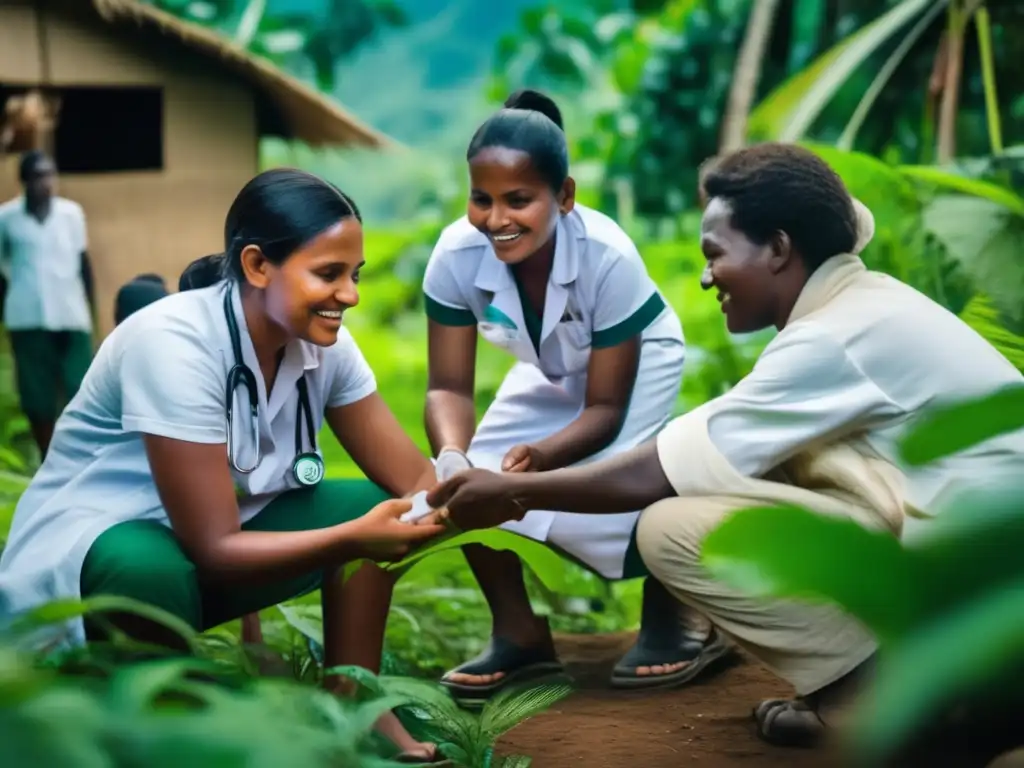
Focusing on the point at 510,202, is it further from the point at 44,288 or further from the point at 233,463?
the point at 44,288

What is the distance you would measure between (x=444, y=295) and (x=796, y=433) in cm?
107

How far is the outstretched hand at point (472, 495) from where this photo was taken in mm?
3119

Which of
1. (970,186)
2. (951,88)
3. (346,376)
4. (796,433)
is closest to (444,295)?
(346,376)

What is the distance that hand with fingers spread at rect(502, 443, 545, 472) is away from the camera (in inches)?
137

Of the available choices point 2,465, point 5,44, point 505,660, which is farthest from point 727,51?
point 505,660

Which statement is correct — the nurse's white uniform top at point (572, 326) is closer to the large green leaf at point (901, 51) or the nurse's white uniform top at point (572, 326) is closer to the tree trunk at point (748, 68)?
the large green leaf at point (901, 51)

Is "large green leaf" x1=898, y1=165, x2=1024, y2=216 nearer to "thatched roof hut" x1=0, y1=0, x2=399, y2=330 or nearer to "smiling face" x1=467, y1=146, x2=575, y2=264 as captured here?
"smiling face" x1=467, y1=146, x2=575, y2=264

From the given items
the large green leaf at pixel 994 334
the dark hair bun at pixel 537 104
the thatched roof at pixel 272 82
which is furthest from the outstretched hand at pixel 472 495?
the thatched roof at pixel 272 82

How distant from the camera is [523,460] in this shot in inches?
138

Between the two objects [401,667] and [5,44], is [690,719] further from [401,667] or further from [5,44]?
[5,44]

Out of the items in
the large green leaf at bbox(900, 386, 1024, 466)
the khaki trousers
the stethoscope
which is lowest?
the khaki trousers

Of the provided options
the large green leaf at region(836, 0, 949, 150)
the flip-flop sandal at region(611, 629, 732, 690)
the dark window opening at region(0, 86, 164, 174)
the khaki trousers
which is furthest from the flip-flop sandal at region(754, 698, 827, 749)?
the dark window opening at region(0, 86, 164, 174)

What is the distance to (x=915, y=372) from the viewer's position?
299 centimetres

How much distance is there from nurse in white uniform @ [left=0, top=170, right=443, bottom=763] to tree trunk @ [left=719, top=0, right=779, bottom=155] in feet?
21.2
